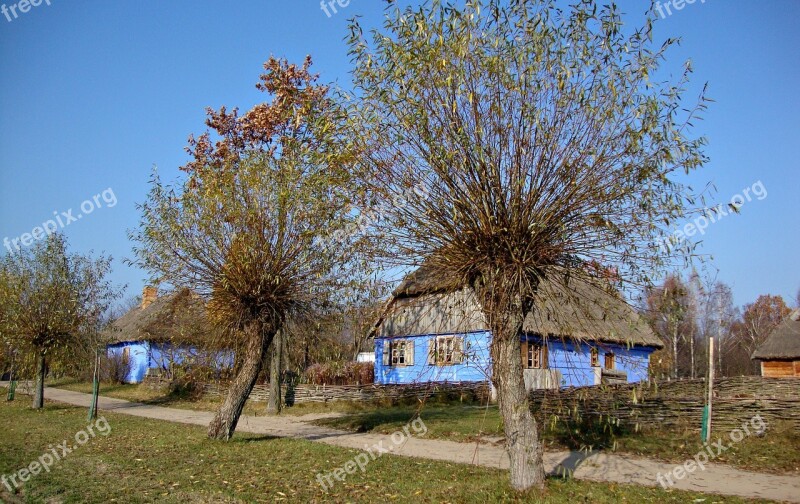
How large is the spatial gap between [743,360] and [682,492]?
52.2 m

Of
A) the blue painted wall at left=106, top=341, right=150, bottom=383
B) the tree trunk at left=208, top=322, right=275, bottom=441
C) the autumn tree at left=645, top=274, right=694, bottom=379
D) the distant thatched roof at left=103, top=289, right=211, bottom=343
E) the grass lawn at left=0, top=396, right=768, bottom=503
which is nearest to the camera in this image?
the autumn tree at left=645, top=274, right=694, bottom=379

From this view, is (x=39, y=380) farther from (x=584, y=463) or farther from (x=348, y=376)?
(x=584, y=463)

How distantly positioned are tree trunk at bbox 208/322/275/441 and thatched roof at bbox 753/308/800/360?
87.4 feet

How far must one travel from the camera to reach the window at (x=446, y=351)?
24.9 ft

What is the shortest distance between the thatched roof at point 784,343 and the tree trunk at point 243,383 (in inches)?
Result: 1049

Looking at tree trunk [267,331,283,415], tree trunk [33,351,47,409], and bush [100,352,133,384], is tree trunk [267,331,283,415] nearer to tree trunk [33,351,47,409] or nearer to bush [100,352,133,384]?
tree trunk [33,351,47,409]

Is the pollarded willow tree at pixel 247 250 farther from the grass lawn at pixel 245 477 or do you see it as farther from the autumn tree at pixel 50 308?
the autumn tree at pixel 50 308

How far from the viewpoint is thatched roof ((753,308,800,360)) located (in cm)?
2839

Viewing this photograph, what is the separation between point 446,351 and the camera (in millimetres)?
7793

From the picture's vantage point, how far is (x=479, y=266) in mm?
7508

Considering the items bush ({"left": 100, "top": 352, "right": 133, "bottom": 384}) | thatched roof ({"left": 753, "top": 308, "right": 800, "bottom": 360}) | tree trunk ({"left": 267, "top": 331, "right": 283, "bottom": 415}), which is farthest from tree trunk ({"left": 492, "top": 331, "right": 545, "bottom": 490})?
bush ({"left": 100, "top": 352, "right": 133, "bottom": 384})

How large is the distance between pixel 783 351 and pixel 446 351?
2785 cm

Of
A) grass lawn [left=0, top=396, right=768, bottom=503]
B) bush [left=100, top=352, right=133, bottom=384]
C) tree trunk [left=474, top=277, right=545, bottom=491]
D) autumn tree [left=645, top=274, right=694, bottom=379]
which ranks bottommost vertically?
bush [left=100, top=352, right=133, bottom=384]

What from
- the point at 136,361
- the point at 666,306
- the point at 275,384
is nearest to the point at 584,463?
the point at 666,306
